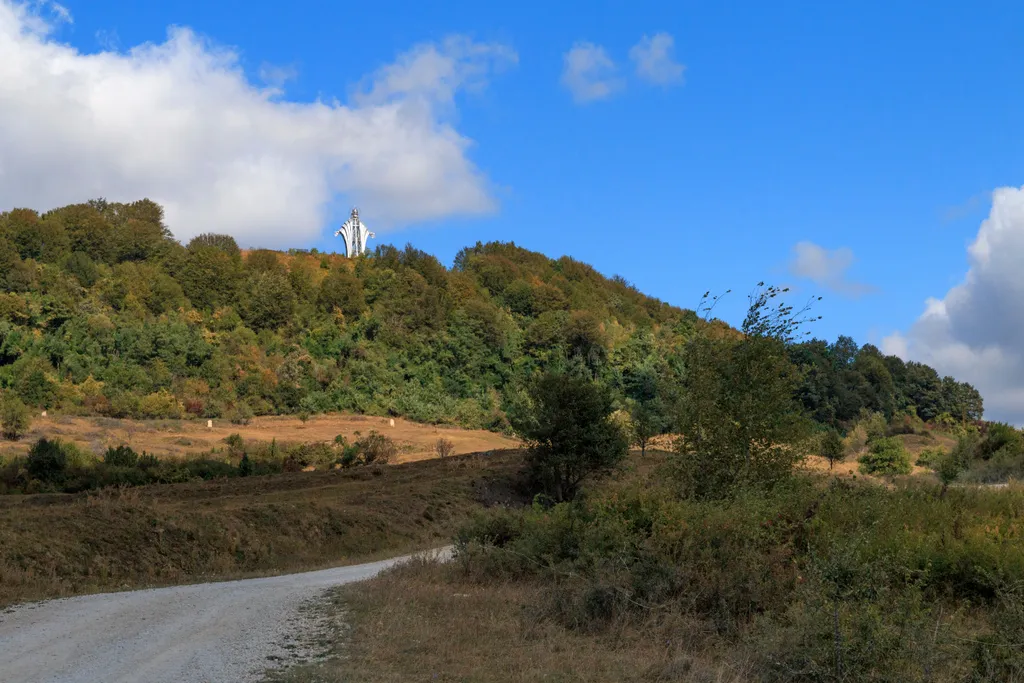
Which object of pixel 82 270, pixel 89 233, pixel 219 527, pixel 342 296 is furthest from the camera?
pixel 342 296

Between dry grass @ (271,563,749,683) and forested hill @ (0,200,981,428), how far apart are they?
191ft

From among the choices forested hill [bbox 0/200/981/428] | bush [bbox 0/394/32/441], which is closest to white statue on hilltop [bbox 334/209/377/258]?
forested hill [bbox 0/200/981/428]

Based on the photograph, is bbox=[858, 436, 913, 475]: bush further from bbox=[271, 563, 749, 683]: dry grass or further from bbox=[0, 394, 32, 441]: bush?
bbox=[0, 394, 32, 441]: bush

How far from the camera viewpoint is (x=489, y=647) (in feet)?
31.4

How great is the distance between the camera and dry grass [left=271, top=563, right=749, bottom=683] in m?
8.49

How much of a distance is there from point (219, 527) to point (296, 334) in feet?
237

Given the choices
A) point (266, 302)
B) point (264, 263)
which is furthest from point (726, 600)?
point (264, 263)

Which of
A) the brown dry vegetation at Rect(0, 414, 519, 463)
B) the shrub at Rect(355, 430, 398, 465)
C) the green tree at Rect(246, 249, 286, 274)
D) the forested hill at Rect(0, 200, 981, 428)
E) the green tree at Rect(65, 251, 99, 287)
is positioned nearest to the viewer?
the brown dry vegetation at Rect(0, 414, 519, 463)

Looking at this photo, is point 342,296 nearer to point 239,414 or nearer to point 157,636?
point 239,414

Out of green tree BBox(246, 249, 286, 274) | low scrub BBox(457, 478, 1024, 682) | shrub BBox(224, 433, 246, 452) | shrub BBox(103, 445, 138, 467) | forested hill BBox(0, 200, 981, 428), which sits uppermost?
green tree BBox(246, 249, 286, 274)

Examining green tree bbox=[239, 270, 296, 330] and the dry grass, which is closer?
the dry grass

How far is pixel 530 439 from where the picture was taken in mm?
40750

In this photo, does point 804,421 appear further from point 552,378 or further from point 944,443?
point 944,443

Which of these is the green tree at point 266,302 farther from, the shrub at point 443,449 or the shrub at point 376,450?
the shrub at point 376,450
